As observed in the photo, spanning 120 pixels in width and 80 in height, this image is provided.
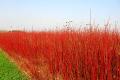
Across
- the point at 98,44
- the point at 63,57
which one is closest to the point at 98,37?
the point at 98,44

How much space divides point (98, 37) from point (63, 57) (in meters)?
1.49

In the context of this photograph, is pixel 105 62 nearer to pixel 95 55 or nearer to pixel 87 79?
pixel 95 55

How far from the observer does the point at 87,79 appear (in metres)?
5.14

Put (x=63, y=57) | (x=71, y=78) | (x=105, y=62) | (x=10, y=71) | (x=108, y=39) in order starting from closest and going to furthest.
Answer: (x=105, y=62), (x=108, y=39), (x=71, y=78), (x=63, y=57), (x=10, y=71)

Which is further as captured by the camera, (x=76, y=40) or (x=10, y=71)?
(x=10, y=71)

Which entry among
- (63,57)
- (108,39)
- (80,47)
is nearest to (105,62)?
(108,39)

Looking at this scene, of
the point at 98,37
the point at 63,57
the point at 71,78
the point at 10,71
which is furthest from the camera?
the point at 10,71

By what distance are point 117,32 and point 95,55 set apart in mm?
560

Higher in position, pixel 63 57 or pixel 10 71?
pixel 63 57

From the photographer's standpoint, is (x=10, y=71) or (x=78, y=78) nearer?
(x=78, y=78)

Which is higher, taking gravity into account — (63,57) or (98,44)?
(98,44)

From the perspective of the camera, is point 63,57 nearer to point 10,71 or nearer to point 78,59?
point 78,59

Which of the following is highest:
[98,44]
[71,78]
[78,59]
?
[98,44]

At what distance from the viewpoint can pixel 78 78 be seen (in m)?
5.38
